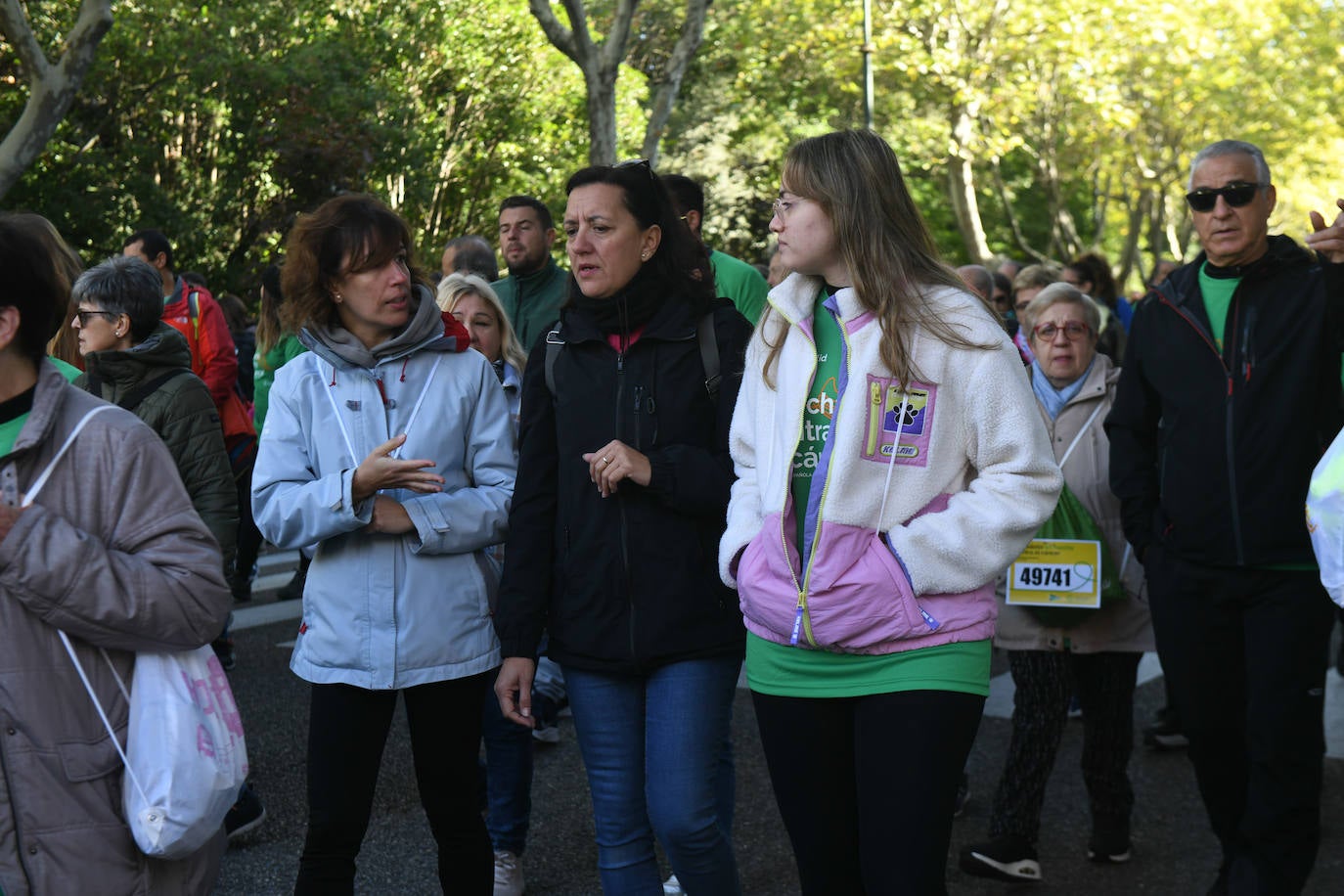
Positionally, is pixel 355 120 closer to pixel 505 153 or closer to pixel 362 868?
pixel 505 153

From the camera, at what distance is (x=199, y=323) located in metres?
8.24

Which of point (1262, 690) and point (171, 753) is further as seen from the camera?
point (1262, 690)

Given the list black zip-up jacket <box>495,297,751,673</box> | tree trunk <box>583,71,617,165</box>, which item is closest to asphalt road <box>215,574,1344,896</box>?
black zip-up jacket <box>495,297,751,673</box>

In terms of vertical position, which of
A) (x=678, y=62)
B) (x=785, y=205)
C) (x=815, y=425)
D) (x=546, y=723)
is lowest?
(x=546, y=723)

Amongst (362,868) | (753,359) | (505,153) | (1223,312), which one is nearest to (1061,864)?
(1223,312)

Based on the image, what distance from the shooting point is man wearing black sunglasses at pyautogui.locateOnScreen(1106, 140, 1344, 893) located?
4184mm

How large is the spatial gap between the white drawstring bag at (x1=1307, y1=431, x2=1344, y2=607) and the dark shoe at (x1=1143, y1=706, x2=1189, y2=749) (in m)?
3.59

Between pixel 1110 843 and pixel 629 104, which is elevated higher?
→ pixel 629 104

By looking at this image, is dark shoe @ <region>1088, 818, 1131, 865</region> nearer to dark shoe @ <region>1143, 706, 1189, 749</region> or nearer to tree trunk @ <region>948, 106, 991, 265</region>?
dark shoe @ <region>1143, 706, 1189, 749</region>

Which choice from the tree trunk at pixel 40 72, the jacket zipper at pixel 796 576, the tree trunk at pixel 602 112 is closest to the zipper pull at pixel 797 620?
the jacket zipper at pixel 796 576

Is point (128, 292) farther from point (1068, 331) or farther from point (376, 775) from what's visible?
point (1068, 331)

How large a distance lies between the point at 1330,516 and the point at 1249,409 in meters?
1.11

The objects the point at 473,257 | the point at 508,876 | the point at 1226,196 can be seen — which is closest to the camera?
the point at 1226,196

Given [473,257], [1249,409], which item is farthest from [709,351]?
[473,257]
